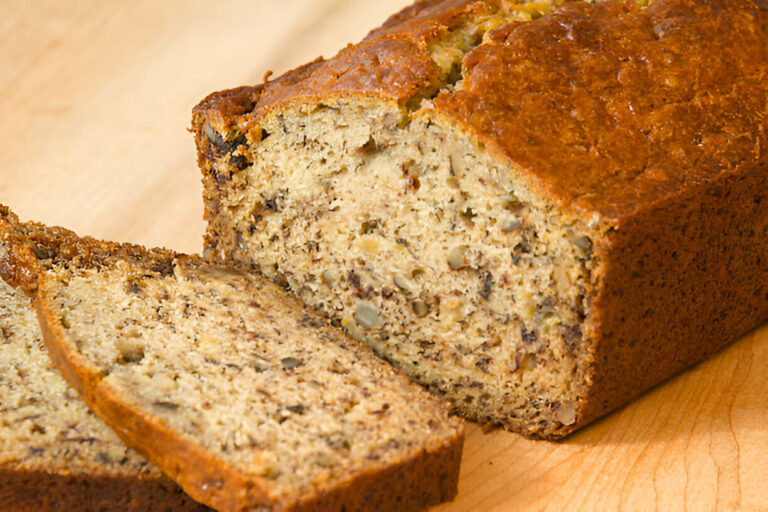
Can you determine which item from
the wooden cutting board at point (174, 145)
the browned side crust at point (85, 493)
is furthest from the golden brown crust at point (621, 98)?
the browned side crust at point (85, 493)

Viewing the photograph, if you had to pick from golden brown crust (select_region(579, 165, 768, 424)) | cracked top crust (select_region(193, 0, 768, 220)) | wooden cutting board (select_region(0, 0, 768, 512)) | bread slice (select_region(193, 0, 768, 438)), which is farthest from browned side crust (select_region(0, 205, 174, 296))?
golden brown crust (select_region(579, 165, 768, 424))

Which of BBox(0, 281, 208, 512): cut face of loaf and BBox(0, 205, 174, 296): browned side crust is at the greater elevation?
BBox(0, 205, 174, 296): browned side crust

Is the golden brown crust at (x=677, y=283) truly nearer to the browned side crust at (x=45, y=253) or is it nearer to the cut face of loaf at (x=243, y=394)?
the cut face of loaf at (x=243, y=394)

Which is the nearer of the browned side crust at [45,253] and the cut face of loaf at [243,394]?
the cut face of loaf at [243,394]

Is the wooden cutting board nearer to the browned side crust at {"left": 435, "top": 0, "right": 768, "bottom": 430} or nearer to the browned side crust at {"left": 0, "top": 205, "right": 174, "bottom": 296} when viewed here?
the browned side crust at {"left": 435, "top": 0, "right": 768, "bottom": 430}

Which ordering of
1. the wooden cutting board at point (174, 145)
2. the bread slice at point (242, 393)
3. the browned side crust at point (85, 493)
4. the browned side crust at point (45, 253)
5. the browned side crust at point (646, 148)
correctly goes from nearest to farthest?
the bread slice at point (242, 393)
the browned side crust at point (85, 493)
the browned side crust at point (646, 148)
the wooden cutting board at point (174, 145)
the browned side crust at point (45, 253)

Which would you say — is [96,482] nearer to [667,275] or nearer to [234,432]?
[234,432]

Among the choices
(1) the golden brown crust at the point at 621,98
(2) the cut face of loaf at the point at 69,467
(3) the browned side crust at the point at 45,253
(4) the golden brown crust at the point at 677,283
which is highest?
(3) the browned side crust at the point at 45,253
